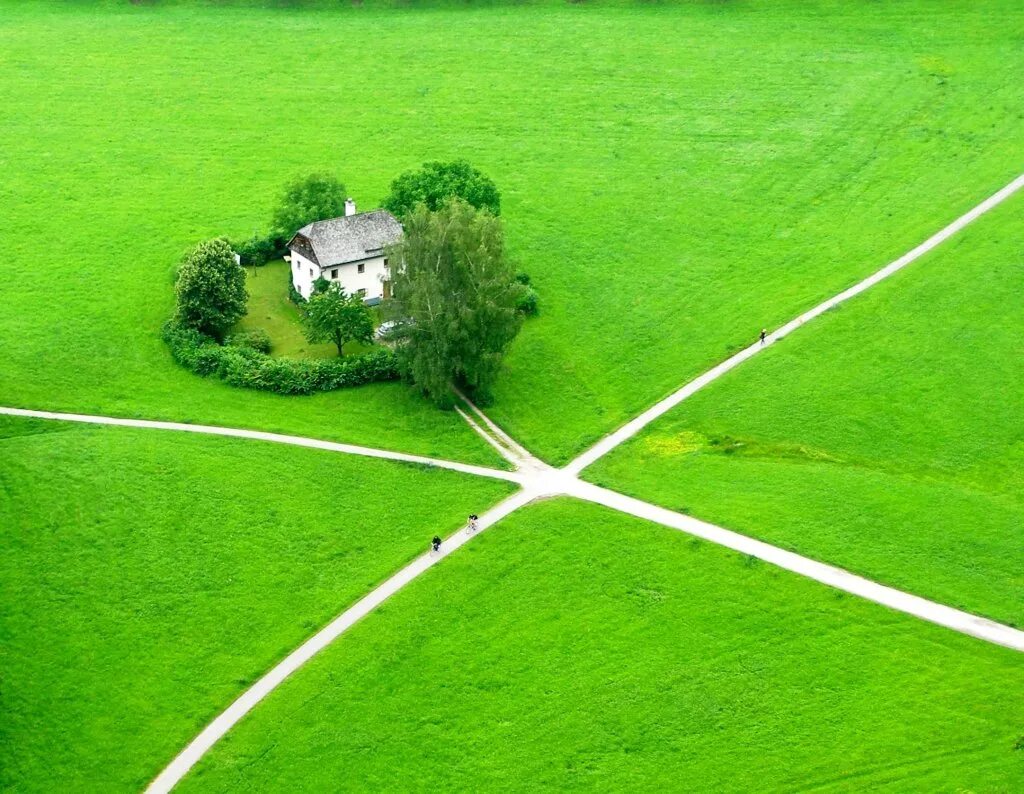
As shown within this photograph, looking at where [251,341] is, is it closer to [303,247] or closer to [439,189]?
[303,247]

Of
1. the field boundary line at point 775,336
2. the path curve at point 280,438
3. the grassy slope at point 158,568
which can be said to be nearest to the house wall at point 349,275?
the path curve at point 280,438

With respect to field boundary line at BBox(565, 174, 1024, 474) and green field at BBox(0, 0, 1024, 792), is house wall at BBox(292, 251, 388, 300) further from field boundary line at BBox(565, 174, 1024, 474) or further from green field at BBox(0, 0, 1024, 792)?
field boundary line at BBox(565, 174, 1024, 474)

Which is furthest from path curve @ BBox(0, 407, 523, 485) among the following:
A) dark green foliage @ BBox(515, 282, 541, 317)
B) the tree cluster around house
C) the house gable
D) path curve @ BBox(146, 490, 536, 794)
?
dark green foliage @ BBox(515, 282, 541, 317)

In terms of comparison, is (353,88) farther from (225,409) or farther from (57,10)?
(225,409)

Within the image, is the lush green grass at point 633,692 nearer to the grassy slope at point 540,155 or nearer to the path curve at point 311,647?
the path curve at point 311,647

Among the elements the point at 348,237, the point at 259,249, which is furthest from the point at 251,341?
the point at 259,249

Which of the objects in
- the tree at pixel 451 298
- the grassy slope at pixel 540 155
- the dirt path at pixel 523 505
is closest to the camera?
the dirt path at pixel 523 505
